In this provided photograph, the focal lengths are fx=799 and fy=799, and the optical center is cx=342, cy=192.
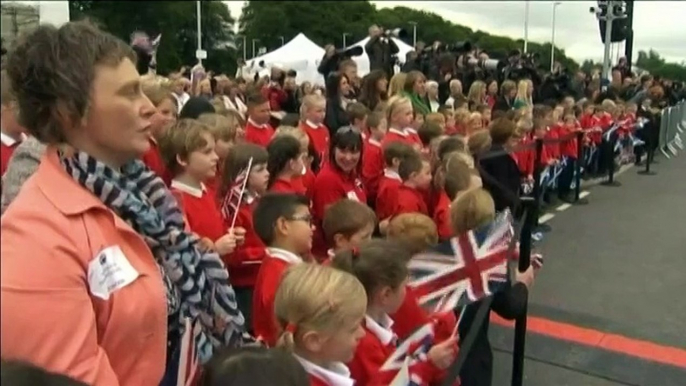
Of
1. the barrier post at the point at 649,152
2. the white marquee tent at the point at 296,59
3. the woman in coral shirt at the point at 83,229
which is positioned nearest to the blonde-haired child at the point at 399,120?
the barrier post at the point at 649,152

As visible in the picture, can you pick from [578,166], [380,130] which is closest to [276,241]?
[380,130]

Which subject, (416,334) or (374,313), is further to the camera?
(374,313)

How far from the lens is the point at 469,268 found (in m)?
2.55

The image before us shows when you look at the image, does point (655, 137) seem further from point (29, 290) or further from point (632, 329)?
point (29, 290)

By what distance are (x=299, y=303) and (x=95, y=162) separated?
0.81 metres

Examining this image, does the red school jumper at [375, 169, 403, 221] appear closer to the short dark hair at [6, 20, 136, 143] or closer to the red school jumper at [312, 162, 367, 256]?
the red school jumper at [312, 162, 367, 256]


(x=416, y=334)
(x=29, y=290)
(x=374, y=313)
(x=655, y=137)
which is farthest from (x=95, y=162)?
(x=655, y=137)

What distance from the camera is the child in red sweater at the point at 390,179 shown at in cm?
472

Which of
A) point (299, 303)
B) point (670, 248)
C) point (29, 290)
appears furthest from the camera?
point (670, 248)

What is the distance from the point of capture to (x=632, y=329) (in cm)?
405

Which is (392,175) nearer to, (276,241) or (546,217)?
(546,217)

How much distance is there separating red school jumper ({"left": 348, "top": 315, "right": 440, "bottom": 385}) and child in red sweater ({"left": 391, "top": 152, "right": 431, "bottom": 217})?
2082mm

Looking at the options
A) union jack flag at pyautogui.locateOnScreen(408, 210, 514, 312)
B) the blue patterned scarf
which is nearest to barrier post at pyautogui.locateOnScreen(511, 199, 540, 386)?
union jack flag at pyautogui.locateOnScreen(408, 210, 514, 312)

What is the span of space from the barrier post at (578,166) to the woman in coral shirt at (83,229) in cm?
426
